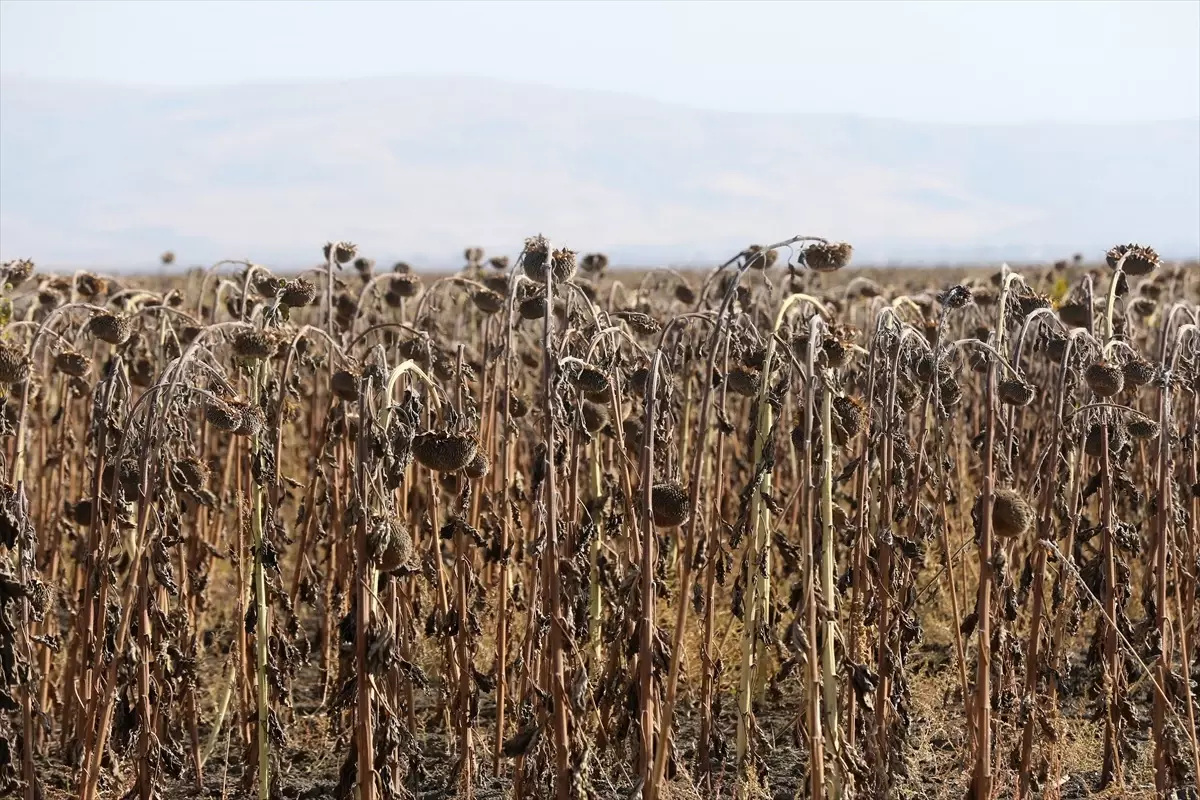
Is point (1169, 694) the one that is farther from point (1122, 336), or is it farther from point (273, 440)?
point (273, 440)

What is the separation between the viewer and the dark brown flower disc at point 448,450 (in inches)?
130

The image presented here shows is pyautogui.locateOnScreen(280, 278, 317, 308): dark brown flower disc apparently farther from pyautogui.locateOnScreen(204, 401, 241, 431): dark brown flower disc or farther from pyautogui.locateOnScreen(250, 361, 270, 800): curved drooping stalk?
pyautogui.locateOnScreen(204, 401, 241, 431): dark brown flower disc

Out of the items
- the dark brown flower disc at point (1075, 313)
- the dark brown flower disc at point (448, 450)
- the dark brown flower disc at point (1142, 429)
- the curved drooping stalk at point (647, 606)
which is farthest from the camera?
the dark brown flower disc at point (1075, 313)

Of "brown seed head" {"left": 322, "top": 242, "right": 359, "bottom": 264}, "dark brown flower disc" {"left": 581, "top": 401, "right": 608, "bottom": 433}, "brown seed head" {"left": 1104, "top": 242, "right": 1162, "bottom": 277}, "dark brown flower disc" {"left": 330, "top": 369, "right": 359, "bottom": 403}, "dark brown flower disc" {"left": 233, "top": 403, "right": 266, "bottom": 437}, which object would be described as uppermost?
"brown seed head" {"left": 322, "top": 242, "right": 359, "bottom": 264}

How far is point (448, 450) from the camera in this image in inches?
130

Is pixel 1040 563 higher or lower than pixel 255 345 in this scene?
lower

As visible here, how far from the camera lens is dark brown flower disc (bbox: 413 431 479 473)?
3.29 m

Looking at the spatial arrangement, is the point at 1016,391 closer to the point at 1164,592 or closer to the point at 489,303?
the point at 1164,592

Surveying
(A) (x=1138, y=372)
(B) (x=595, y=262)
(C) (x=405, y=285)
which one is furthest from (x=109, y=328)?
(B) (x=595, y=262)

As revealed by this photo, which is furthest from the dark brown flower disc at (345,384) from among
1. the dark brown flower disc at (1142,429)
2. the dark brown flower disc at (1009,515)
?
the dark brown flower disc at (1142,429)

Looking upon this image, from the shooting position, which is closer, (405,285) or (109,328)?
(109,328)

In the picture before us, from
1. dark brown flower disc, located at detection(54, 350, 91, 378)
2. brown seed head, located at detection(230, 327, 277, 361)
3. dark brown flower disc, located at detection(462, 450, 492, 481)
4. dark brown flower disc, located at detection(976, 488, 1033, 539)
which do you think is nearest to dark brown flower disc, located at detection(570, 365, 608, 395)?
dark brown flower disc, located at detection(462, 450, 492, 481)

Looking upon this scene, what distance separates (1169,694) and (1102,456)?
88cm

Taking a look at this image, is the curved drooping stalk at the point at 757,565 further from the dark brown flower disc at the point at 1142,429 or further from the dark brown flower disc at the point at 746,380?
the dark brown flower disc at the point at 1142,429
